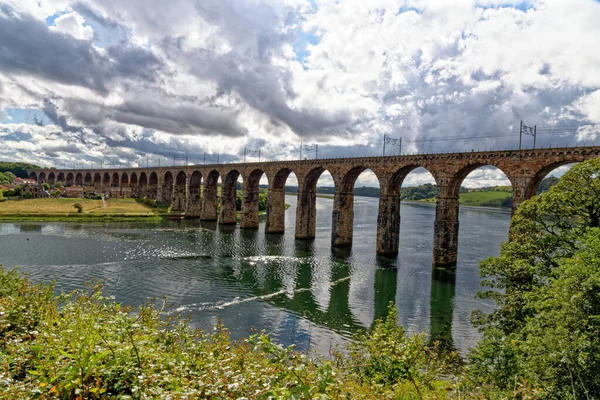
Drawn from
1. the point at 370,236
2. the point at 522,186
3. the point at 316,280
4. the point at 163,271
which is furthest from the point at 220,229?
the point at 522,186

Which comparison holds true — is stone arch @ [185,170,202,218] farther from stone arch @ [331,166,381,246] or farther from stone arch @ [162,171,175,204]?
stone arch @ [331,166,381,246]

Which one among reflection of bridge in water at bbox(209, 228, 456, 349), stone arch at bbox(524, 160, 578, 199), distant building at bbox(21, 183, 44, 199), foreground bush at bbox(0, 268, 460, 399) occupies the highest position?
stone arch at bbox(524, 160, 578, 199)

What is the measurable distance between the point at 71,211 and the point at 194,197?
25315 millimetres

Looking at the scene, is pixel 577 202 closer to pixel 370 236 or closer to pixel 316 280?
pixel 316 280

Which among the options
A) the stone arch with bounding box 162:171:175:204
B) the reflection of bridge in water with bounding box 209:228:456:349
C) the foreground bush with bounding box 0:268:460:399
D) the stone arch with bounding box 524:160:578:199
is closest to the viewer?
the foreground bush with bounding box 0:268:460:399

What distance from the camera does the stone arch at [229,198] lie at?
2795 inches

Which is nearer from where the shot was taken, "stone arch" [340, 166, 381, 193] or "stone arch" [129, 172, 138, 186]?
"stone arch" [340, 166, 381, 193]

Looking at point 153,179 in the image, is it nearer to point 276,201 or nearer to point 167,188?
point 167,188

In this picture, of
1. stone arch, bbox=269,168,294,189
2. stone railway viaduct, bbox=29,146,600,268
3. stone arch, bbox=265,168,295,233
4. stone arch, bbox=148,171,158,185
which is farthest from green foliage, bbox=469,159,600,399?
stone arch, bbox=148,171,158,185

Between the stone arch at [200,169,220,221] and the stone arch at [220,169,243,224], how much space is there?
5.94 metres

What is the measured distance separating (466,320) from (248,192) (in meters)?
47.3

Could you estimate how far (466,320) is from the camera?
24.3 metres

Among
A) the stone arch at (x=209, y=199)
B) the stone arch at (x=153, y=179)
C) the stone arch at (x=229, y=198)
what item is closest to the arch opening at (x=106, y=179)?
the stone arch at (x=153, y=179)

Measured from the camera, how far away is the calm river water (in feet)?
75.1
